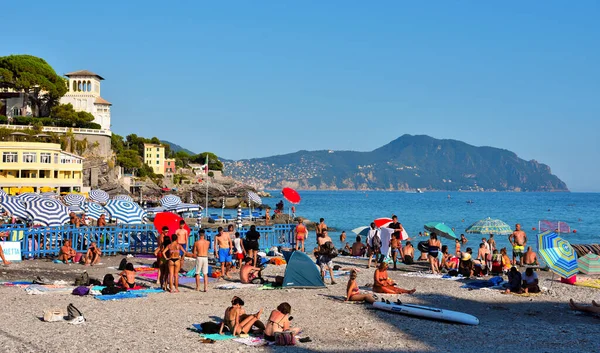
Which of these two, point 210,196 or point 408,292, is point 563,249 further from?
point 210,196

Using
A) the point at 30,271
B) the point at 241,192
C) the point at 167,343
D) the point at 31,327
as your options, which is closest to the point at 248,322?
the point at 167,343

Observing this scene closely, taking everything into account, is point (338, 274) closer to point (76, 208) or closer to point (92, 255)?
point (92, 255)

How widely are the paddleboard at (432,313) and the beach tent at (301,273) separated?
3.20 m

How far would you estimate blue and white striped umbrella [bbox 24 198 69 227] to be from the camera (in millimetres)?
22750

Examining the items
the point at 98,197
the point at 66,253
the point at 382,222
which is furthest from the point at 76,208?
the point at 382,222

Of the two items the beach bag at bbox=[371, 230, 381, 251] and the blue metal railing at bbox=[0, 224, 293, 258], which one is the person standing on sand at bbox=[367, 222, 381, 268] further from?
the blue metal railing at bbox=[0, 224, 293, 258]

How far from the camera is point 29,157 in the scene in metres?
61.9

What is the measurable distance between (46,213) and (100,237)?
2.20 metres

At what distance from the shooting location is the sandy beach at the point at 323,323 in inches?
440

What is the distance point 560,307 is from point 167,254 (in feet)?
31.7

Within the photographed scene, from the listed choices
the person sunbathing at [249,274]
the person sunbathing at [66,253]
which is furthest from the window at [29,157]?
the person sunbathing at [249,274]

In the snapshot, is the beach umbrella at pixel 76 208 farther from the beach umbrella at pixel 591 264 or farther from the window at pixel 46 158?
the window at pixel 46 158

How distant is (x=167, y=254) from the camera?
16.2 m

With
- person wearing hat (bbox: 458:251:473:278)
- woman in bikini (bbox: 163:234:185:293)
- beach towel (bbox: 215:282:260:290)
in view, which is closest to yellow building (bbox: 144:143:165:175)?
person wearing hat (bbox: 458:251:473:278)
